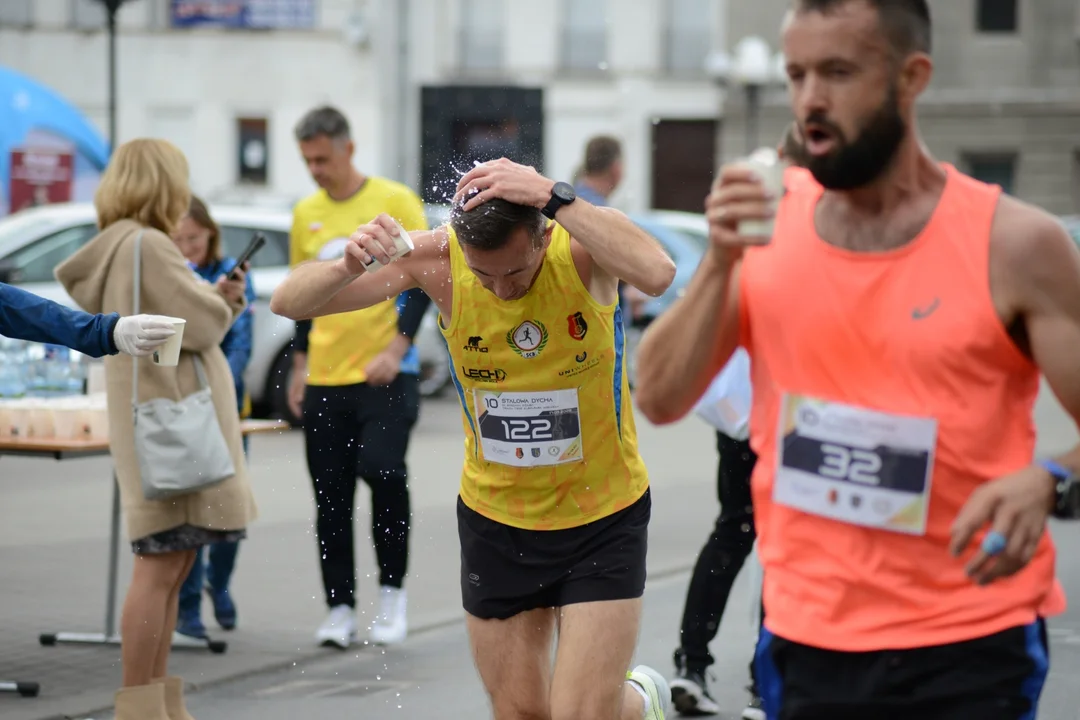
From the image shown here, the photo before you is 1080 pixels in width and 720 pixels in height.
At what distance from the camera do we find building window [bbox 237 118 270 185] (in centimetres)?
3959

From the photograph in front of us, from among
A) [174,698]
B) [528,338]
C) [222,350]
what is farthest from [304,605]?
[528,338]

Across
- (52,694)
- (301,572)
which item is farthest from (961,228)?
(301,572)

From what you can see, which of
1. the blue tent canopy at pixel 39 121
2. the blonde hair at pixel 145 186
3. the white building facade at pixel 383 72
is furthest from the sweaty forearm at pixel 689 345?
the white building facade at pixel 383 72

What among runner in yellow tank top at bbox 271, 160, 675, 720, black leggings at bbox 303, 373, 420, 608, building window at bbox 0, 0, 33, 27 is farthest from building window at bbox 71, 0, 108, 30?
runner in yellow tank top at bbox 271, 160, 675, 720

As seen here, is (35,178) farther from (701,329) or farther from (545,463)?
(701,329)

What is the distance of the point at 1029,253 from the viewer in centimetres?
260

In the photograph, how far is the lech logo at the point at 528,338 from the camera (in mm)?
4094

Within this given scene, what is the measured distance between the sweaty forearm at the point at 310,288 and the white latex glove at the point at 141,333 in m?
0.41

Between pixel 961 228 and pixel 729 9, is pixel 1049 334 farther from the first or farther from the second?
pixel 729 9

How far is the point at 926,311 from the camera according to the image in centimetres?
261

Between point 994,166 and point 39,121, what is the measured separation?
26.4 m

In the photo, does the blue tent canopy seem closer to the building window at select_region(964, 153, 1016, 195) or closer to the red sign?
the red sign

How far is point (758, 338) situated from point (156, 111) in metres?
38.3

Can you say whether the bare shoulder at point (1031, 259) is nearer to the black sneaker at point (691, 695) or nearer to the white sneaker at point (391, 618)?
the black sneaker at point (691, 695)
